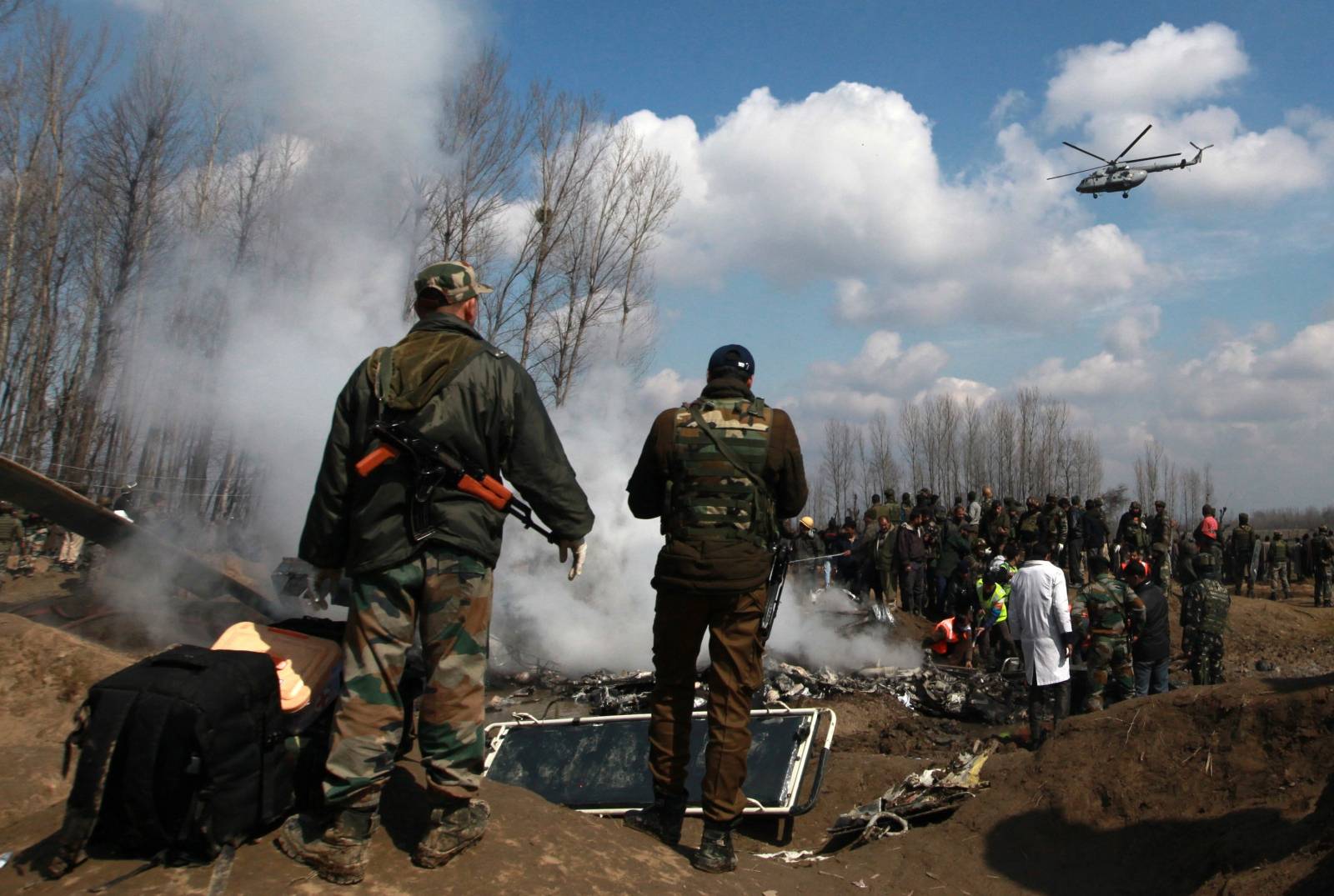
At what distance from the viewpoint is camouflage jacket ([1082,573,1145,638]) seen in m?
8.24

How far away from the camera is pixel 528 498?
10.4ft

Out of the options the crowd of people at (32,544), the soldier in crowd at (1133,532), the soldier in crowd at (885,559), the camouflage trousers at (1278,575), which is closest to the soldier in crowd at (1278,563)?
the camouflage trousers at (1278,575)

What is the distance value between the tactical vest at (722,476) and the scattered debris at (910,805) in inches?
88.8

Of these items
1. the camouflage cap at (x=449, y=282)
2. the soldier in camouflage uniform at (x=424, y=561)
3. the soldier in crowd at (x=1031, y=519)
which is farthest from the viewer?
the soldier in crowd at (x=1031, y=519)

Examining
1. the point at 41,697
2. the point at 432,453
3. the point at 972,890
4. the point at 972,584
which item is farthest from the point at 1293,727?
the point at 972,584

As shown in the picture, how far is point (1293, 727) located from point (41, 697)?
7419 millimetres

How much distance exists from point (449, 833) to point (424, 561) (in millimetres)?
867

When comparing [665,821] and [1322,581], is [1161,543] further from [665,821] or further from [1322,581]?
[665,821]

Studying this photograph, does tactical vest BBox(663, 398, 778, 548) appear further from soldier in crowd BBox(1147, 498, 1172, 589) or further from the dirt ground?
soldier in crowd BBox(1147, 498, 1172, 589)

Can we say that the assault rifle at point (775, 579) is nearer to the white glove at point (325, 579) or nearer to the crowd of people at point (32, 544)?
the white glove at point (325, 579)

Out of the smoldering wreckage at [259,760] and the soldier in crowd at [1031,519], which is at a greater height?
the soldier in crowd at [1031,519]

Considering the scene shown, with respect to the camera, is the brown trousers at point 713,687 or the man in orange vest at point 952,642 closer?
the brown trousers at point 713,687

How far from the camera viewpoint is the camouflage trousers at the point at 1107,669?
8.21 metres

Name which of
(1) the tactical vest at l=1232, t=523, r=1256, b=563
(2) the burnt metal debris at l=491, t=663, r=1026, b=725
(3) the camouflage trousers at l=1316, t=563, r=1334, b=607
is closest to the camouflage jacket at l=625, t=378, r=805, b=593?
(2) the burnt metal debris at l=491, t=663, r=1026, b=725
